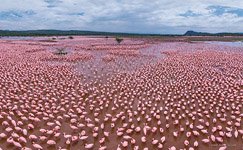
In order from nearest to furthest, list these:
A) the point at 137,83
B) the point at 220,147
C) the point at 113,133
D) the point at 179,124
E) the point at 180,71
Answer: the point at 220,147
the point at 113,133
the point at 179,124
the point at 137,83
the point at 180,71

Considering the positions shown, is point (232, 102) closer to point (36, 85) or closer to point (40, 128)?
point (40, 128)

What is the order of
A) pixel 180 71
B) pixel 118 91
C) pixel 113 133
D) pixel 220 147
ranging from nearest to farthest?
pixel 220 147
pixel 113 133
pixel 118 91
pixel 180 71

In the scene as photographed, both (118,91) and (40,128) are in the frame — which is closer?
(40,128)

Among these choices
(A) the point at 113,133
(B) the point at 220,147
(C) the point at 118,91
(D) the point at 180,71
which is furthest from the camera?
(D) the point at 180,71

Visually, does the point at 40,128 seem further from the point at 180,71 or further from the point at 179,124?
the point at 180,71

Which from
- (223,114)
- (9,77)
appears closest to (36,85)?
(9,77)

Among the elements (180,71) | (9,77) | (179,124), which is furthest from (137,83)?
(9,77)
